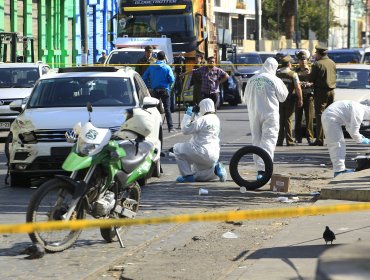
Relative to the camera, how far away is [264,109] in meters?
15.0

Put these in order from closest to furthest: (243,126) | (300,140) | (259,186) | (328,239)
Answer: (328,239) → (259,186) → (300,140) → (243,126)

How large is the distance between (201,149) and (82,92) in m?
1.95

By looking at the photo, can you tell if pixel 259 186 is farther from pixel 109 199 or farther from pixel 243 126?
pixel 243 126

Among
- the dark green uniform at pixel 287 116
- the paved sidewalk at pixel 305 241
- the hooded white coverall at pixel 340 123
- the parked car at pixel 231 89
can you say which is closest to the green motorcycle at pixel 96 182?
the paved sidewalk at pixel 305 241

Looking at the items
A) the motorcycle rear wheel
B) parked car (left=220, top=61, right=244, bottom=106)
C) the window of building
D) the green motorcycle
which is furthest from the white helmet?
the window of building

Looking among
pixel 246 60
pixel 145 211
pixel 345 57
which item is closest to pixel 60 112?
pixel 145 211

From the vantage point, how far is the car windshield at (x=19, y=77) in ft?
83.4

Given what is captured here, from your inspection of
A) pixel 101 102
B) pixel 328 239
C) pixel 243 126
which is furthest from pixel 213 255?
pixel 243 126

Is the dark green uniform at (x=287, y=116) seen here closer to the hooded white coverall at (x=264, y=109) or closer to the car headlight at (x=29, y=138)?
the hooded white coverall at (x=264, y=109)

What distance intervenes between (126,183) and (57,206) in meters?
0.75

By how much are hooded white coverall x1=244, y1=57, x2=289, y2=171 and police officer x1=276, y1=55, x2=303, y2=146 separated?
5716mm

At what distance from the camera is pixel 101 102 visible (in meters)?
15.7

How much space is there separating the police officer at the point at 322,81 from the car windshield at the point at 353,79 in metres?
4.05

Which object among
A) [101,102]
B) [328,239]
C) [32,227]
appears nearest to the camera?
[32,227]
